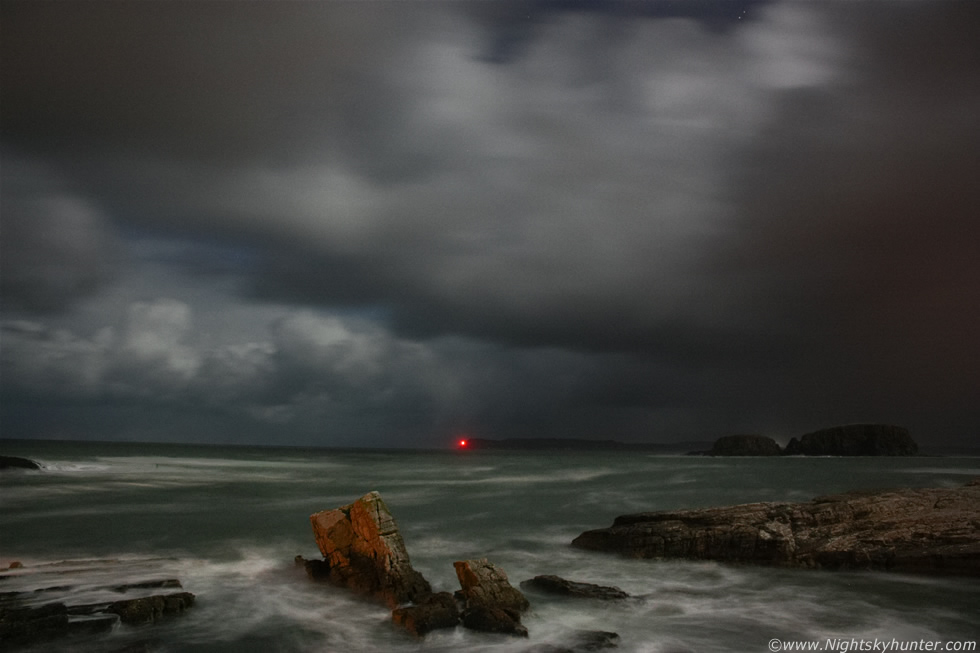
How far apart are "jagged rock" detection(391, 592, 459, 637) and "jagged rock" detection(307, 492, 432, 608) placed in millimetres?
1050

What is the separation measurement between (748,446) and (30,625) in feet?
513

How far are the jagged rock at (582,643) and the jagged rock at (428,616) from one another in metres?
1.62

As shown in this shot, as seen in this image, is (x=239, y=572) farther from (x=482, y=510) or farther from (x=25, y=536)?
(x=482, y=510)

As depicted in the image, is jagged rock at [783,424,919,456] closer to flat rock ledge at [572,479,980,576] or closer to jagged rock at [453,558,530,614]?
flat rock ledge at [572,479,980,576]

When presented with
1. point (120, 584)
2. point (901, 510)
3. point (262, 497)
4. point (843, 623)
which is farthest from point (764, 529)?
point (262, 497)

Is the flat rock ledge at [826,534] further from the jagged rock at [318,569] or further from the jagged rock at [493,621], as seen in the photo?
the jagged rock at [318,569]

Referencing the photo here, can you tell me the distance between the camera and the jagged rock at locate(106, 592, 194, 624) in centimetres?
1102

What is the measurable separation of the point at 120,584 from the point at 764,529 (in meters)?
15.3

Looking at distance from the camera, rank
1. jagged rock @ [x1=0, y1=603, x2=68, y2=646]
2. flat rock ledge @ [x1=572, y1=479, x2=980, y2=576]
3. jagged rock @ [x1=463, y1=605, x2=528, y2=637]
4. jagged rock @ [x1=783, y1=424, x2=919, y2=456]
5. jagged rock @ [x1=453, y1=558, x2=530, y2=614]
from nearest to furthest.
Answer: jagged rock @ [x1=0, y1=603, x2=68, y2=646] → jagged rock @ [x1=463, y1=605, x2=528, y2=637] → jagged rock @ [x1=453, y1=558, x2=530, y2=614] → flat rock ledge @ [x1=572, y1=479, x2=980, y2=576] → jagged rock @ [x1=783, y1=424, x2=919, y2=456]

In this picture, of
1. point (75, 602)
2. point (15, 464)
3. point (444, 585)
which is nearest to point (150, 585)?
point (75, 602)

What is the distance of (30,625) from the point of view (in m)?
10.2

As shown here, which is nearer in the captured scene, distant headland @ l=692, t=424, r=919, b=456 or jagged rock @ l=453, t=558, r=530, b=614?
jagged rock @ l=453, t=558, r=530, b=614

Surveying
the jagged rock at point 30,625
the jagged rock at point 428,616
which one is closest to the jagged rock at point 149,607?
the jagged rock at point 30,625

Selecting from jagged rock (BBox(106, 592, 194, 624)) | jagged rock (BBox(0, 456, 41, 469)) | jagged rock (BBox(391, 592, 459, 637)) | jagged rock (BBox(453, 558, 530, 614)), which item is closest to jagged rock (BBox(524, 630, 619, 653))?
jagged rock (BBox(453, 558, 530, 614))
